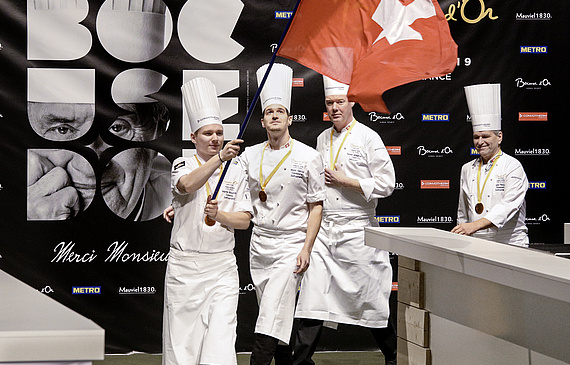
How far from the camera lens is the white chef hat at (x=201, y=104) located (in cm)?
361

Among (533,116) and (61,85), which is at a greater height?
(61,85)

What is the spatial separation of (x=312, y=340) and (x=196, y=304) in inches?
39.7

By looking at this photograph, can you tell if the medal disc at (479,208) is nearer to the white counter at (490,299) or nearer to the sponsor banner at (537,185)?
the sponsor banner at (537,185)

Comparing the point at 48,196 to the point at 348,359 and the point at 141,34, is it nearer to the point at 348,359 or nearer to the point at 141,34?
the point at 141,34

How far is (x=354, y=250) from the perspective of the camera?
445 cm

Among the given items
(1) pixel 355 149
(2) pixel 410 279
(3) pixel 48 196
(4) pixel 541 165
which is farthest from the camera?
(4) pixel 541 165

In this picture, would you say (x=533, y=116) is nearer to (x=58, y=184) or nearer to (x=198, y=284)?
(x=198, y=284)

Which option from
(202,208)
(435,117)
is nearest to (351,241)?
(202,208)

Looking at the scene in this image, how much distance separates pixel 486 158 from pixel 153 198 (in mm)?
2177

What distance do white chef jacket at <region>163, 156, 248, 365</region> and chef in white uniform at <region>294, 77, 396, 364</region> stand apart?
3.30 feet

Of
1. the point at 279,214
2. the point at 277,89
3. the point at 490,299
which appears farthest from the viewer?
the point at 277,89

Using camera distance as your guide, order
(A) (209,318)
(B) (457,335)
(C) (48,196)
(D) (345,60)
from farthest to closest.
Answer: (C) (48,196)
(A) (209,318)
(D) (345,60)
(B) (457,335)

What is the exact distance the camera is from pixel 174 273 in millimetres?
3449

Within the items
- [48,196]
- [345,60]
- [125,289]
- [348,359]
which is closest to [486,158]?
[348,359]
